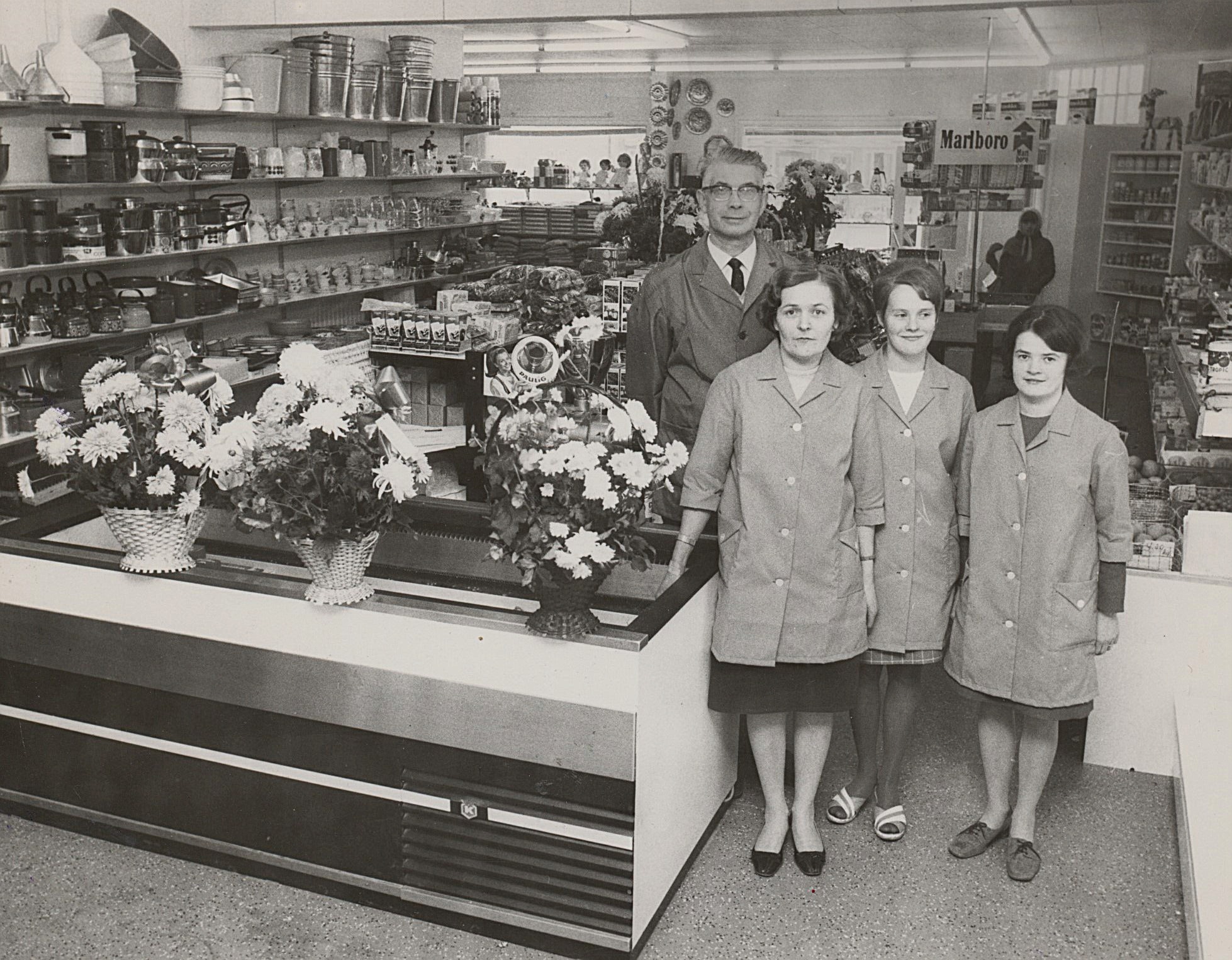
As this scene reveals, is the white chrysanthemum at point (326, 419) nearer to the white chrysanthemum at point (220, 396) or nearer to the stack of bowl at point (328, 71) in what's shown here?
the white chrysanthemum at point (220, 396)

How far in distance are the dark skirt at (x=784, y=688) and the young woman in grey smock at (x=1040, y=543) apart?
14.5 inches

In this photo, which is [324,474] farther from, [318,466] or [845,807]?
[845,807]

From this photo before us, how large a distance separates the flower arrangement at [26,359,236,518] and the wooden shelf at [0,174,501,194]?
249cm

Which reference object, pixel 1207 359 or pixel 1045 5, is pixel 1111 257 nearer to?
pixel 1045 5

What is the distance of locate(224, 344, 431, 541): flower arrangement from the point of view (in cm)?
298

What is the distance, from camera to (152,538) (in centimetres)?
326

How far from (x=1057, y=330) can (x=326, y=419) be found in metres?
1.86

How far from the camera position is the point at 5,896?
320 centimetres

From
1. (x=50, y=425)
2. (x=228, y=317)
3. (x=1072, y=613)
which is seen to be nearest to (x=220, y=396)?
(x=50, y=425)

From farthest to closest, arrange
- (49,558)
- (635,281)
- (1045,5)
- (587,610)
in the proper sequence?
(635,281) < (1045,5) < (49,558) < (587,610)

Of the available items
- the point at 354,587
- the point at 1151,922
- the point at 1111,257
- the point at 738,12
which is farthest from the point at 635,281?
the point at 1111,257

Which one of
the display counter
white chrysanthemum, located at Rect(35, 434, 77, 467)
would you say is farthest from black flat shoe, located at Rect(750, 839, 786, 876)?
white chrysanthemum, located at Rect(35, 434, 77, 467)

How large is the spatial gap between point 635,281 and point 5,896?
12.1 feet

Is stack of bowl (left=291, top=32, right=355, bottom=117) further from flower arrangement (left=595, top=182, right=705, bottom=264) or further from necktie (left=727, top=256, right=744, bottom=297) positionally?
necktie (left=727, top=256, right=744, bottom=297)
